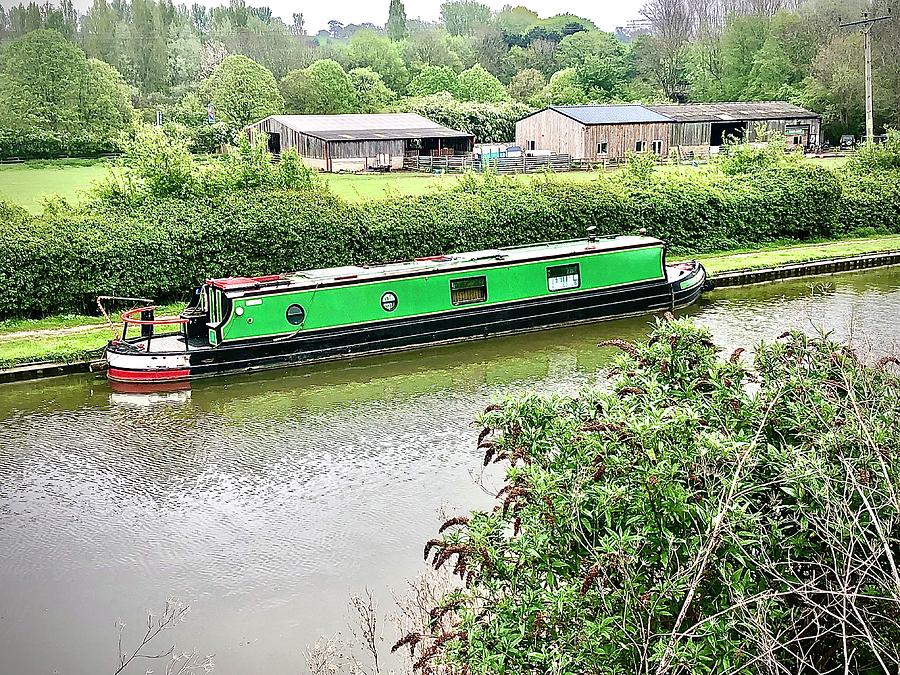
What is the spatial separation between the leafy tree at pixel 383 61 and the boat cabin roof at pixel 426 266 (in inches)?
1936

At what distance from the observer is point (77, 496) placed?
1005 centimetres

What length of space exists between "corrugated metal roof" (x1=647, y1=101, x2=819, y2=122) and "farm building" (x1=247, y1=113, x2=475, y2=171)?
28.7 ft

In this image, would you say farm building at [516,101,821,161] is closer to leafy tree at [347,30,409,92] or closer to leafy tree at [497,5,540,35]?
leafy tree at [347,30,409,92]

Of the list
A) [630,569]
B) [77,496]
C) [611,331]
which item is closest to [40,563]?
[77,496]

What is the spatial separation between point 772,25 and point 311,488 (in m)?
50.5

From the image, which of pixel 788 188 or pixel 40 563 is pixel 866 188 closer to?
pixel 788 188

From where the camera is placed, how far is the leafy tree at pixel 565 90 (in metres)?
Answer: 56.4

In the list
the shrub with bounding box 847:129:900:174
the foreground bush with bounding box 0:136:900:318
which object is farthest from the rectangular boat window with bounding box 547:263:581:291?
the shrub with bounding box 847:129:900:174

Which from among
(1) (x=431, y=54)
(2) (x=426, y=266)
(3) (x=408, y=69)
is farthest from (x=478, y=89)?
(2) (x=426, y=266)

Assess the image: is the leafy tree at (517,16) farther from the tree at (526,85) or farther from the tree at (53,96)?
the tree at (53,96)

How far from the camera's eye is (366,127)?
130 ft

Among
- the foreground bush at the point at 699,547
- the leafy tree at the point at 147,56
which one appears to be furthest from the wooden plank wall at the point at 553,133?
the foreground bush at the point at 699,547

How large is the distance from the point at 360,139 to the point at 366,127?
2.27 meters

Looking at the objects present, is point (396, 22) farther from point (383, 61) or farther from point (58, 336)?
point (58, 336)
